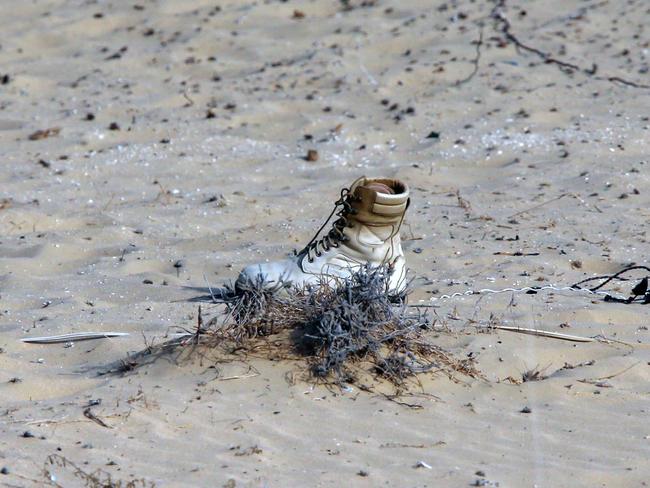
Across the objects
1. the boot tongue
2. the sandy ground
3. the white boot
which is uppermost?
the boot tongue

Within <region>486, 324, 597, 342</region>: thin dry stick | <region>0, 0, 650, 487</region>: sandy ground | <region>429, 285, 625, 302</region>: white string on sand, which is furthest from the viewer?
<region>429, 285, 625, 302</region>: white string on sand

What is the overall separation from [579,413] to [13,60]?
18.4 feet

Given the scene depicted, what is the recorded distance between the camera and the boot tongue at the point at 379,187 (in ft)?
14.4

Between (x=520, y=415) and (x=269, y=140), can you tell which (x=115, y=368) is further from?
(x=269, y=140)

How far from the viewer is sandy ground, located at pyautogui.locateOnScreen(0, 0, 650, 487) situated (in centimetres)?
334

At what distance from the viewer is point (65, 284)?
193 inches

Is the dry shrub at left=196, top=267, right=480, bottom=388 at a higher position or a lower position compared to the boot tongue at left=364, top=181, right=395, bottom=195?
lower

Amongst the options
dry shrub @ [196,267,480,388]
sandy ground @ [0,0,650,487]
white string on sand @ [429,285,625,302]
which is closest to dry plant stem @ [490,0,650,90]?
sandy ground @ [0,0,650,487]

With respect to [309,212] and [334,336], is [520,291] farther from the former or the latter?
[309,212]

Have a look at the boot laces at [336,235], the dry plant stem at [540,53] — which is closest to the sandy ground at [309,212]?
the dry plant stem at [540,53]

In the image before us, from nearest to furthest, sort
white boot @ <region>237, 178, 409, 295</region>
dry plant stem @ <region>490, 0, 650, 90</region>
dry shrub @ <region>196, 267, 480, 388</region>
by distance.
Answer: dry shrub @ <region>196, 267, 480, 388</region>
white boot @ <region>237, 178, 409, 295</region>
dry plant stem @ <region>490, 0, 650, 90</region>

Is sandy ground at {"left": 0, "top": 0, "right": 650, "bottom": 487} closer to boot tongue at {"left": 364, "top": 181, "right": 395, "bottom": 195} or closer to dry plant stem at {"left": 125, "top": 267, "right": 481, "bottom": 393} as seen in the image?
dry plant stem at {"left": 125, "top": 267, "right": 481, "bottom": 393}

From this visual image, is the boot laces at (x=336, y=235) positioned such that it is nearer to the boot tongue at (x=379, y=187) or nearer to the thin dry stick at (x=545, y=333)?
the boot tongue at (x=379, y=187)

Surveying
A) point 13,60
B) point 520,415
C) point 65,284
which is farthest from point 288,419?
point 13,60
